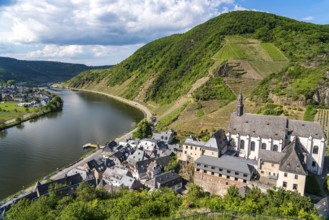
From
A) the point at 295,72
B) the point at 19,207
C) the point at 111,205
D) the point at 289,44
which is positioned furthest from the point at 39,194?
the point at 289,44

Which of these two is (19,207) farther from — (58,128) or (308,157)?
(58,128)

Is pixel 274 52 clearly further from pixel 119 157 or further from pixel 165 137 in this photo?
pixel 119 157

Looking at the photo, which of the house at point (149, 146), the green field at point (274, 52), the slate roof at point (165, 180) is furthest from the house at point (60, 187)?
the green field at point (274, 52)

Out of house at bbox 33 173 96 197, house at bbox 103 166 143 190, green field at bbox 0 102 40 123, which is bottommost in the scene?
house at bbox 103 166 143 190

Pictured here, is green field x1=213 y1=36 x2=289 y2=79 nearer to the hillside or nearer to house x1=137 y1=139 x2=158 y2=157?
the hillside

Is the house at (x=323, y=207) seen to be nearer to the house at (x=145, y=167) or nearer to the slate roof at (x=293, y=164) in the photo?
the slate roof at (x=293, y=164)

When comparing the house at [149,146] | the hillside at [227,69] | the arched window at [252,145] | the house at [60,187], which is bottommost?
the house at [60,187]

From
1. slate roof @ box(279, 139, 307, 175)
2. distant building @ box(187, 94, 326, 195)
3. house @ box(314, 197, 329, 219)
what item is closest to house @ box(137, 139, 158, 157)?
distant building @ box(187, 94, 326, 195)
